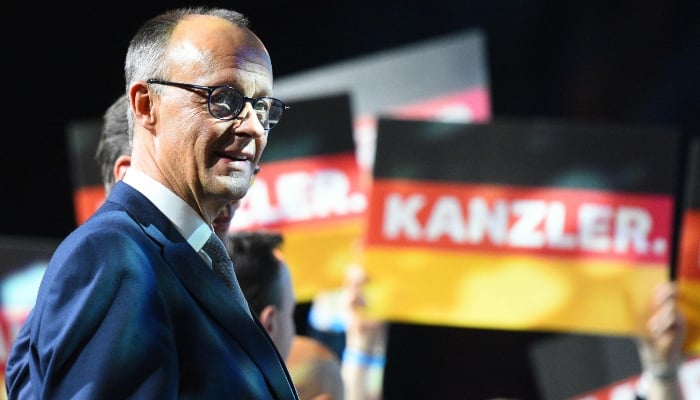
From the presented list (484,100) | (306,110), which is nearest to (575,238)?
(484,100)

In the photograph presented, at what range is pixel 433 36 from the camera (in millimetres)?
3846

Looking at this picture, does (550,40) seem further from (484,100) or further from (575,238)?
(575,238)

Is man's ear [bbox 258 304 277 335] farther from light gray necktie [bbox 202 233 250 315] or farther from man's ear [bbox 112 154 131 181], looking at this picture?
light gray necktie [bbox 202 233 250 315]

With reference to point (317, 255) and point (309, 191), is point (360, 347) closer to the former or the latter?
point (317, 255)

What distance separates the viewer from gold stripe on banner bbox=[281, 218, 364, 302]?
297 cm

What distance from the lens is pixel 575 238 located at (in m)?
3.19

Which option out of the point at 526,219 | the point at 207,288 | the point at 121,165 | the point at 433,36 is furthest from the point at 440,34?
the point at 207,288

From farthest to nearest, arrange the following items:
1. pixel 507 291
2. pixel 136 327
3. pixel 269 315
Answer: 1. pixel 507 291
2. pixel 269 315
3. pixel 136 327

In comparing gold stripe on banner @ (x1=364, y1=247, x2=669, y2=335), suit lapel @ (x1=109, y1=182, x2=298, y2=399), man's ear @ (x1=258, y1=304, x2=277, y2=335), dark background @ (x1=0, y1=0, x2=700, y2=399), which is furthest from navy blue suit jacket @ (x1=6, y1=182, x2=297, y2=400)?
dark background @ (x1=0, y1=0, x2=700, y2=399)

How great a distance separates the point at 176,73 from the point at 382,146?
2.14 m

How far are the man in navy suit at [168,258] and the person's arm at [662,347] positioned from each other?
7.34 ft

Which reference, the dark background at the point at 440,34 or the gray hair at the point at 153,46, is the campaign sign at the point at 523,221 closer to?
the dark background at the point at 440,34

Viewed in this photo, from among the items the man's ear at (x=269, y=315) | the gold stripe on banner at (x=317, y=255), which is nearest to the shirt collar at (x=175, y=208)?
→ the man's ear at (x=269, y=315)

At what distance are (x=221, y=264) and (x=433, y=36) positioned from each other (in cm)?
288
